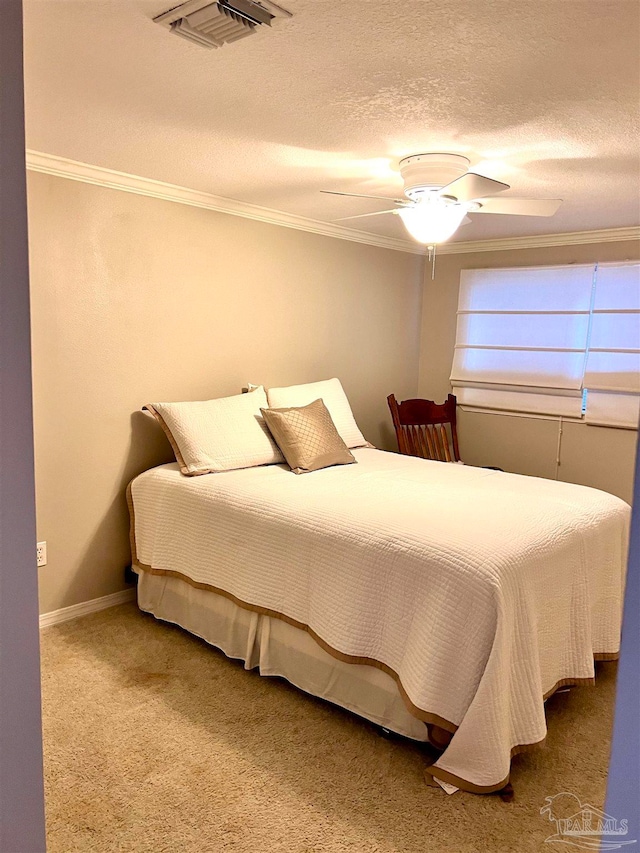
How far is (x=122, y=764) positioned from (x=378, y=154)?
2.45 m

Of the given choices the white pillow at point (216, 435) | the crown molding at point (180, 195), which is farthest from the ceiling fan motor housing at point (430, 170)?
the white pillow at point (216, 435)

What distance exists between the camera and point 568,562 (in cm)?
252

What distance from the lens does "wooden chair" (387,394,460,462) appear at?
4.73 m

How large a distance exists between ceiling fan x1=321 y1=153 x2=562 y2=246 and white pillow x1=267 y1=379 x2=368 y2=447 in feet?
4.28

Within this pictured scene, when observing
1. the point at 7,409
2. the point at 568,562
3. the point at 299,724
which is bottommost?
the point at 299,724

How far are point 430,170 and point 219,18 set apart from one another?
52.5 inches

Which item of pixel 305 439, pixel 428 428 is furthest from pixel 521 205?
pixel 428 428

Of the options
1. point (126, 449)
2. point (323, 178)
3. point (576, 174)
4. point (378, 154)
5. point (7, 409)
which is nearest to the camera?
point (7, 409)

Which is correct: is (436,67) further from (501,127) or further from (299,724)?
(299,724)

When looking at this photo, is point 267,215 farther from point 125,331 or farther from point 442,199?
point 442,199

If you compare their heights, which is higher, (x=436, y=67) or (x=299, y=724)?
(x=436, y=67)

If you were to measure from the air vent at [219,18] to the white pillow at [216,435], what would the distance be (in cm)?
195

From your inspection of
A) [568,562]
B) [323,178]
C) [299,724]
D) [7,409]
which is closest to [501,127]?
[323,178]

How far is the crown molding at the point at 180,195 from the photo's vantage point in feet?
9.98
